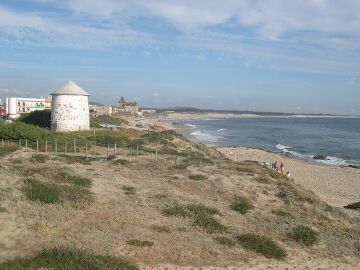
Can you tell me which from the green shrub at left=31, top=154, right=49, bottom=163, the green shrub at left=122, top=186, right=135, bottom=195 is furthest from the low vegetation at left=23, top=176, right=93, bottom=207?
the green shrub at left=31, top=154, right=49, bottom=163

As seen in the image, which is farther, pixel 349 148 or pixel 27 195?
pixel 349 148

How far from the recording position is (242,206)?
753 inches

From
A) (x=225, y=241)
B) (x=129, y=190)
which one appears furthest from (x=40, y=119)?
(x=225, y=241)

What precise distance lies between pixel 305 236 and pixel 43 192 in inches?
375

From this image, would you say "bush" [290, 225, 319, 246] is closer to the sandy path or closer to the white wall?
the sandy path

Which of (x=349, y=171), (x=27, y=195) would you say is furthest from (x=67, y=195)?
(x=349, y=171)

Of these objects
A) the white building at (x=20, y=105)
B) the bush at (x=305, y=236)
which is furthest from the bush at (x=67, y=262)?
the white building at (x=20, y=105)

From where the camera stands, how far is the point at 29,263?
10844 mm

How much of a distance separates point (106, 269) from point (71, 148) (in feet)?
77.9

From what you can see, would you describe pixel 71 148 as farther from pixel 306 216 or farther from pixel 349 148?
pixel 349 148

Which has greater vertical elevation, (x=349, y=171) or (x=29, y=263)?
(x=29, y=263)

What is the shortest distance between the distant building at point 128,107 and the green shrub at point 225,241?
158 m

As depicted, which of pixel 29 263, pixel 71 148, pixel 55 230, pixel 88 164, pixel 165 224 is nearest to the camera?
pixel 29 263

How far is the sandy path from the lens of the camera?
3489 centimetres
